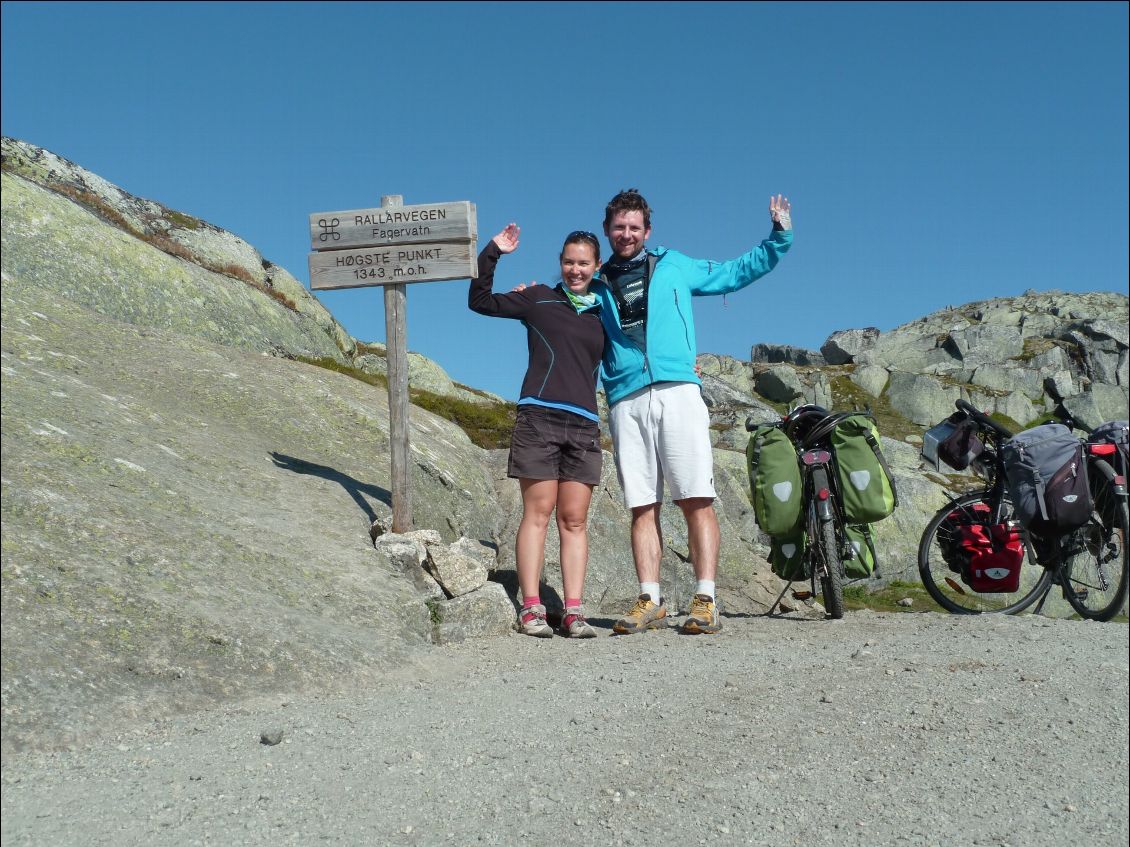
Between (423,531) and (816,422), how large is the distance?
3872mm

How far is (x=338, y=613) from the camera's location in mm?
6336

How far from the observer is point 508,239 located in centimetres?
790

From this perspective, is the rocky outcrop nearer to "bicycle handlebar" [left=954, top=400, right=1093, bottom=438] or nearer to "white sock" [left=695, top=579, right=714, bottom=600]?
"bicycle handlebar" [left=954, top=400, right=1093, bottom=438]

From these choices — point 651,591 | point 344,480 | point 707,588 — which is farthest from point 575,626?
point 344,480

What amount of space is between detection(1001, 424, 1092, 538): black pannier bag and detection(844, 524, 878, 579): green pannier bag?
142 centimetres

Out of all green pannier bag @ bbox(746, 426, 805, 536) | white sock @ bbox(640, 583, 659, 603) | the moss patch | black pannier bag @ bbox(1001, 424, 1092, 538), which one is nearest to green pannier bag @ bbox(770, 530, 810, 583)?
green pannier bag @ bbox(746, 426, 805, 536)

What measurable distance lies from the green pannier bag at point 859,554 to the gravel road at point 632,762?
1983mm

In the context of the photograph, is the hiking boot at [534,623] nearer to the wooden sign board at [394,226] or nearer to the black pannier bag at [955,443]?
the wooden sign board at [394,226]

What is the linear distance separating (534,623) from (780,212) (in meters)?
4.19

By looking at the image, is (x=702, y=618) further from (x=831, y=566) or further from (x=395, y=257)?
(x=395, y=257)

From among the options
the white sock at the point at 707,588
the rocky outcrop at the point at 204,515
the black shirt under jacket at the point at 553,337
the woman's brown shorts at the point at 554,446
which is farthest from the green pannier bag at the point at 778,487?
the rocky outcrop at the point at 204,515

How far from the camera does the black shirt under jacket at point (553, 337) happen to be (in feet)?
24.1

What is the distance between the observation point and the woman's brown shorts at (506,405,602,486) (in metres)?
7.28

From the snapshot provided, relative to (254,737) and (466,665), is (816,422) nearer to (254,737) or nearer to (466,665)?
(466,665)
